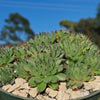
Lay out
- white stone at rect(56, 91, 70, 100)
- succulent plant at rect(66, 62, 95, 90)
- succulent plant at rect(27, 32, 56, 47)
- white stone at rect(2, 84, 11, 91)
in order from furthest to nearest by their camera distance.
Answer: succulent plant at rect(27, 32, 56, 47) → white stone at rect(2, 84, 11, 91) → succulent plant at rect(66, 62, 95, 90) → white stone at rect(56, 91, 70, 100)

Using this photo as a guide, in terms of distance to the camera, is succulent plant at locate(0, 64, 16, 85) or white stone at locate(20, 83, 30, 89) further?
succulent plant at locate(0, 64, 16, 85)

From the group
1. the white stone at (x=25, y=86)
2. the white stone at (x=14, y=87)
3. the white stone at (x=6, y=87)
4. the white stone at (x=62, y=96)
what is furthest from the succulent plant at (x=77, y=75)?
the white stone at (x=6, y=87)

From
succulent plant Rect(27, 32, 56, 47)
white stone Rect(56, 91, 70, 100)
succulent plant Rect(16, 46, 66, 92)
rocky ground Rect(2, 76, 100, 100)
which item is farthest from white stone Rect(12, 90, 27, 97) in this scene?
succulent plant Rect(27, 32, 56, 47)

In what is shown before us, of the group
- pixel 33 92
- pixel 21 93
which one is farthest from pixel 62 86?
pixel 21 93

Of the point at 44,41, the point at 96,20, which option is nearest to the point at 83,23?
the point at 96,20

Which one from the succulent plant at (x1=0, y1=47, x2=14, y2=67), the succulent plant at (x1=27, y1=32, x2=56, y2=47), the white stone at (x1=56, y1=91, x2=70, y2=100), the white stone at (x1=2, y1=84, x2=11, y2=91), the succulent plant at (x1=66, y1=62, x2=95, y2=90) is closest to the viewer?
the white stone at (x1=56, y1=91, x2=70, y2=100)

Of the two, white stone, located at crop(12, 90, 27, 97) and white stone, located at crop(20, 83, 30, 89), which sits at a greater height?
white stone, located at crop(20, 83, 30, 89)

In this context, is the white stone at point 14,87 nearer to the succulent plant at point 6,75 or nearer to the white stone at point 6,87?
the white stone at point 6,87

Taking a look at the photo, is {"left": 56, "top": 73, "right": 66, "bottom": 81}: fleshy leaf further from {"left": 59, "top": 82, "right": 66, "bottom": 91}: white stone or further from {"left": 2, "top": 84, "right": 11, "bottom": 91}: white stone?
{"left": 2, "top": 84, "right": 11, "bottom": 91}: white stone
